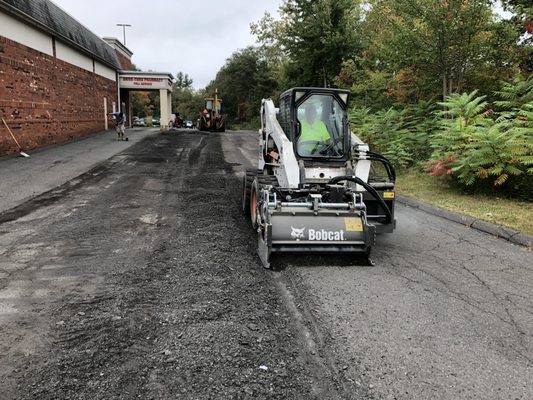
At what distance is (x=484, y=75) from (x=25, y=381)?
1434 cm

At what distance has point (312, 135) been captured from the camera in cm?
753

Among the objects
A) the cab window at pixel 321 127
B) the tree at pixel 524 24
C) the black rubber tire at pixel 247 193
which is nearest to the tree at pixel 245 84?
the tree at pixel 524 24

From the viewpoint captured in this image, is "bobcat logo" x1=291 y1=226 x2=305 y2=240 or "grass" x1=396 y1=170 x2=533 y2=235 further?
"grass" x1=396 y1=170 x2=533 y2=235

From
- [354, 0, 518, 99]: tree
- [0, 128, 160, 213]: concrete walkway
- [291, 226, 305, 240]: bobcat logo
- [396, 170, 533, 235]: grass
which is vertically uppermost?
[354, 0, 518, 99]: tree

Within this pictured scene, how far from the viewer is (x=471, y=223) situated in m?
8.15

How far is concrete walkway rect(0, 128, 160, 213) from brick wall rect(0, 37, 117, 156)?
745mm

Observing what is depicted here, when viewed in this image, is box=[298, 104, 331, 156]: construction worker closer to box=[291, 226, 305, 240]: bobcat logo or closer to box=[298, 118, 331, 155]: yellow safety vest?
box=[298, 118, 331, 155]: yellow safety vest

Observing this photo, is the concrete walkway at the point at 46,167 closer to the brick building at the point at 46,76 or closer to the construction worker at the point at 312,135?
the brick building at the point at 46,76

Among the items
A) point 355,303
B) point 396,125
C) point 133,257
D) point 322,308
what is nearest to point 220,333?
point 322,308

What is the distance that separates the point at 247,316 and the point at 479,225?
545cm

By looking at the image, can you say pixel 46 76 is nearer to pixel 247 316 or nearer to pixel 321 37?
pixel 321 37

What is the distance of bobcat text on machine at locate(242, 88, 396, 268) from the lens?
5.83 m

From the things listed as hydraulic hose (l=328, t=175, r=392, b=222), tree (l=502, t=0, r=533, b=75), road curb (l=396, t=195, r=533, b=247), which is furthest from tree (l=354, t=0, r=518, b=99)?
hydraulic hose (l=328, t=175, r=392, b=222)

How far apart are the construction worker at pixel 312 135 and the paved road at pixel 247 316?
1755 millimetres
